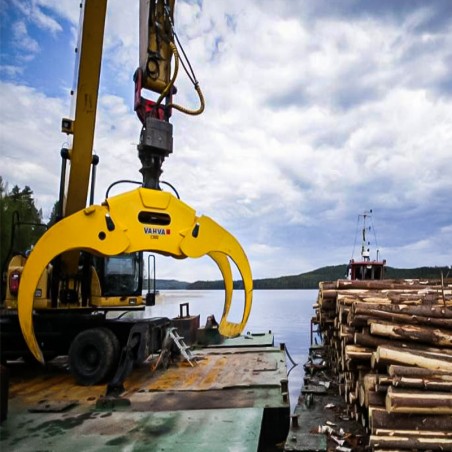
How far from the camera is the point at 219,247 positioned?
7.15m

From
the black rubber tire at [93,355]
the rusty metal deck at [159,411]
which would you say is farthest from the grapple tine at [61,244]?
the black rubber tire at [93,355]

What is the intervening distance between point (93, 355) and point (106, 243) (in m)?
2.94

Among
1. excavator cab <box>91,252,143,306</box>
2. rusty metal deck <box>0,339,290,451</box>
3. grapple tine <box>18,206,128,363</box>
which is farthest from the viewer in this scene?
excavator cab <box>91,252,143,306</box>

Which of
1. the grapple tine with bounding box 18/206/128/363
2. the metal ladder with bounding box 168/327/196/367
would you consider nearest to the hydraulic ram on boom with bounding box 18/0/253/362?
the grapple tine with bounding box 18/206/128/363

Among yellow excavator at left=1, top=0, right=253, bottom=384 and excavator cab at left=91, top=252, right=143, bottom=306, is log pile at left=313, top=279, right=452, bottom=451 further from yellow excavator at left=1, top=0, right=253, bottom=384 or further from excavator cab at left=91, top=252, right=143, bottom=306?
excavator cab at left=91, top=252, right=143, bottom=306

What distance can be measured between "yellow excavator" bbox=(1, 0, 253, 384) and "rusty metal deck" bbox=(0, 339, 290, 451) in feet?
2.14

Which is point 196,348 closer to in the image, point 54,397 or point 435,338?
point 54,397

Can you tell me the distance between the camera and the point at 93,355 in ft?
27.0

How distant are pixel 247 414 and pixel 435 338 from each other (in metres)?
2.43

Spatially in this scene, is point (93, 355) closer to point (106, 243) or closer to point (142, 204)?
point (106, 243)

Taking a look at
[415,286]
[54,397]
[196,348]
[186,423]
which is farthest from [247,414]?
[196,348]

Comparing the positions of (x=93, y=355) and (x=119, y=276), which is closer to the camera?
(x=93, y=355)

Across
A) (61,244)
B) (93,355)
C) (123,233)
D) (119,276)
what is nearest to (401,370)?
(123,233)

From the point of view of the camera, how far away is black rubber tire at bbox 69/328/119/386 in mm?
7984
